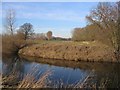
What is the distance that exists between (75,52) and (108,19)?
6.06 metres

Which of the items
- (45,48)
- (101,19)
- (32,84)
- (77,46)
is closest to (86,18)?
(101,19)

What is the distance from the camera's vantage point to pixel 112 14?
29.0 metres

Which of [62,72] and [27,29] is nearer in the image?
[62,72]

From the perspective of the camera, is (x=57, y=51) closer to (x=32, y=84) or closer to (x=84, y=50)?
(x=84, y=50)

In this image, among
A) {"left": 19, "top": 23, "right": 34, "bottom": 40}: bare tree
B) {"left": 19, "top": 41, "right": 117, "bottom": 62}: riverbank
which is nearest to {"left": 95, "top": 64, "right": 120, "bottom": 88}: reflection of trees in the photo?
{"left": 19, "top": 41, "right": 117, "bottom": 62}: riverbank

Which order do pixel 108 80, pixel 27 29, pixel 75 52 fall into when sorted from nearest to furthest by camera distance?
1. pixel 108 80
2. pixel 75 52
3. pixel 27 29

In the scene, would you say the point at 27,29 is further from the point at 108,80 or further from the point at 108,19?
the point at 108,80

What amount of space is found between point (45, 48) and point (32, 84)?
30059mm

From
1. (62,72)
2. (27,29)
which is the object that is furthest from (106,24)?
(27,29)

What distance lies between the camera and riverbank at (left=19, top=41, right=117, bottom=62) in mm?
30062

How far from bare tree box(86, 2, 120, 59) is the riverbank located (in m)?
1.62

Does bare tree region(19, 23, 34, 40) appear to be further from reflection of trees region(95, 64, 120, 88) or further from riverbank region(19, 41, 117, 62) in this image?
reflection of trees region(95, 64, 120, 88)

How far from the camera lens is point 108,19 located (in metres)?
29.5

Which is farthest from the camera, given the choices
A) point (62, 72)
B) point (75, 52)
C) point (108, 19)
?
point (75, 52)
